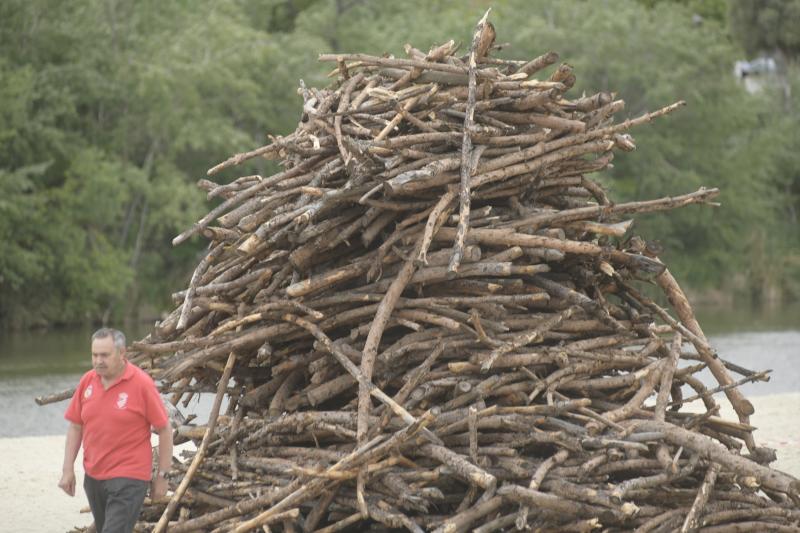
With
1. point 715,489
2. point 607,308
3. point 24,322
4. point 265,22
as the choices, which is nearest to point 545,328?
point 607,308

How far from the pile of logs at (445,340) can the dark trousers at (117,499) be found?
0.50 meters

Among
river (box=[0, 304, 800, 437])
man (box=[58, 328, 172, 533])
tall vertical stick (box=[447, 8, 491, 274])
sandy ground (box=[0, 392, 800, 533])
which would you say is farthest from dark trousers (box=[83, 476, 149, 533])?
river (box=[0, 304, 800, 437])

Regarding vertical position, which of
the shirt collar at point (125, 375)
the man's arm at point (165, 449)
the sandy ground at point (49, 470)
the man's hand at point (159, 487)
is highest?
the shirt collar at point (125, 375)

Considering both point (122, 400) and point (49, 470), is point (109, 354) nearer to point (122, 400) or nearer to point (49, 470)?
point (122, 400)

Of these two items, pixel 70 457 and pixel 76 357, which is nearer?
pixel 70 457

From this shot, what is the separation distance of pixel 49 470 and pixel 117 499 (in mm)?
6927

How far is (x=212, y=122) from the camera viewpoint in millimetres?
36188

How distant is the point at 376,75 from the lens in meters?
7.89

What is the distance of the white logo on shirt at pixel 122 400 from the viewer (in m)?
6.39

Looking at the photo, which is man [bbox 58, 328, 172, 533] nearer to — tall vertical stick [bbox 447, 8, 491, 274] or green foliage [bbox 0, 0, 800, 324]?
tall vertical stick [bbox 447, 8, 491, 274]

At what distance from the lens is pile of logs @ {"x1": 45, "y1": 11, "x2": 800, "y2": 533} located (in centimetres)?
655

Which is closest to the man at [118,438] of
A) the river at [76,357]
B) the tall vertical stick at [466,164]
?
the tall vertical stick at [466,164]

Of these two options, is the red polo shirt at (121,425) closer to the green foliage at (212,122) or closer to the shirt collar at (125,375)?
the shirt collar at (125,375)

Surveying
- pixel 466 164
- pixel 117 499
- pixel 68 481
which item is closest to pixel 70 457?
pixel 68 481
